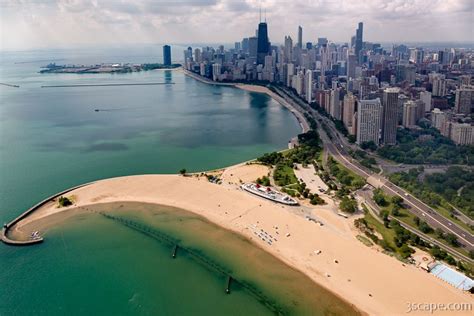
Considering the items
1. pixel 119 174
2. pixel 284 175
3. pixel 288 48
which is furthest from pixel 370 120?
pixel 288 48

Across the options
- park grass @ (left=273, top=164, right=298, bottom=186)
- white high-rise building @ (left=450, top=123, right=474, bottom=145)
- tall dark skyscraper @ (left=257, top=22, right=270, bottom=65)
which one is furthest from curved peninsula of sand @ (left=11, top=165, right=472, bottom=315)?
tall dark skyscraper @ (left=257, top=22, right=270, bottom=65)

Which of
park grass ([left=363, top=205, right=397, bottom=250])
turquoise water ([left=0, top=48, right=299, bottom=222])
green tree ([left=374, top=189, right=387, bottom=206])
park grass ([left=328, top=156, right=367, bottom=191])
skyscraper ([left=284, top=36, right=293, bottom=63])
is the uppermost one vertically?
skyscraper ([left=284, top=36, right=293, bottom=63])

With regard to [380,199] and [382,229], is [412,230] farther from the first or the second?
[380,199]

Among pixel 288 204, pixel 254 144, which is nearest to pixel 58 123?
pixel 254 144

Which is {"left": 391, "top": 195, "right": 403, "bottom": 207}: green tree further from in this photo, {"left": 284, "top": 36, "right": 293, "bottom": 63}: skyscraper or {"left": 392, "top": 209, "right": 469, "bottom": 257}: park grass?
{"left": 284, "top": 36, "right": 293, "bottom": 63}: skyscraper

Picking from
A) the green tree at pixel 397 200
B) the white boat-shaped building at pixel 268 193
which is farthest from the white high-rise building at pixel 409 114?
the white boat-shaped building at pixel 268 193

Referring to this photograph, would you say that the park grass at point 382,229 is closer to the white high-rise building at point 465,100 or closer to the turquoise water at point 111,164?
the turquoise water at point 111,164

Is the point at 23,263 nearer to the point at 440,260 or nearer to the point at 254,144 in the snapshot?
the point at 440,260
